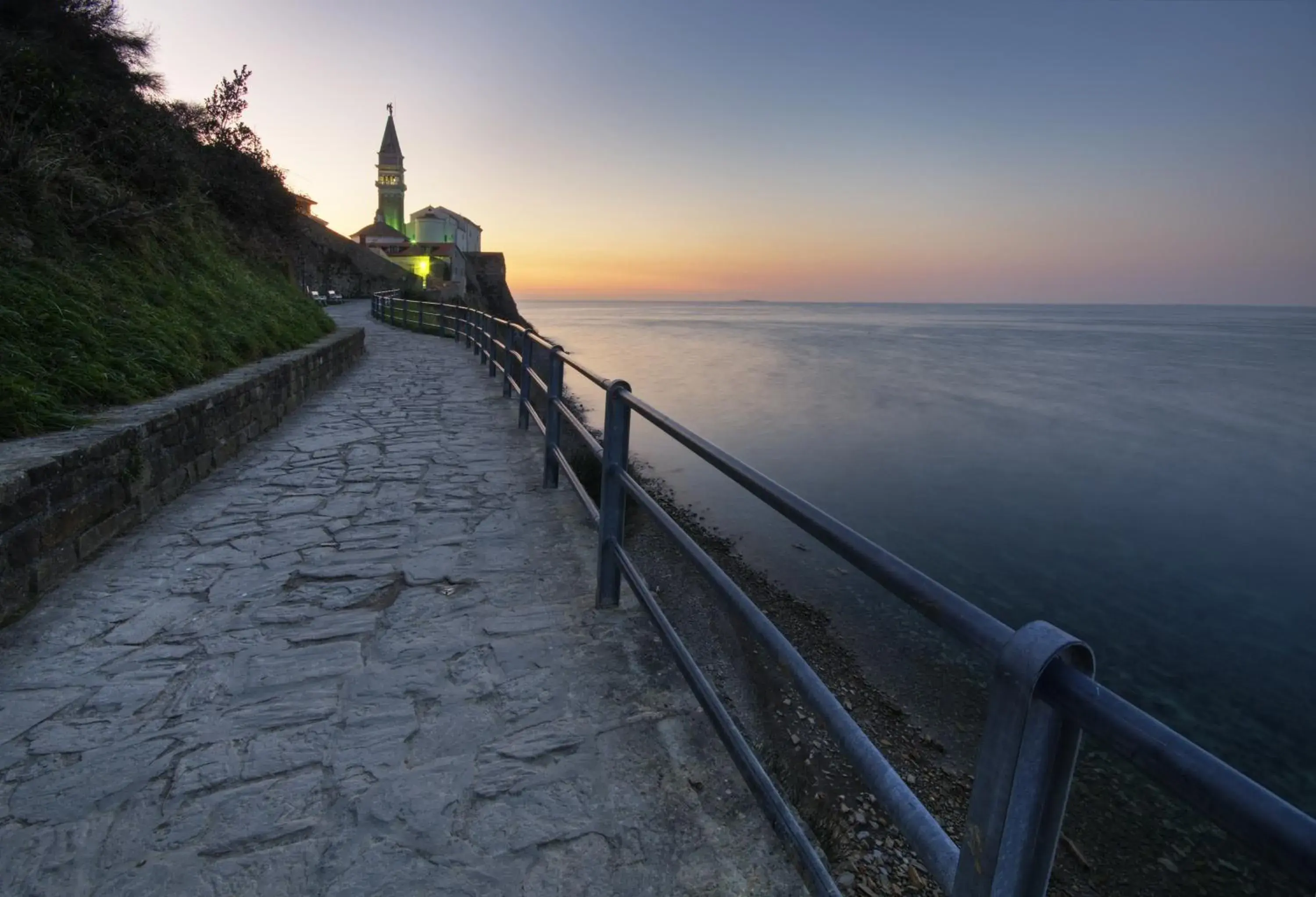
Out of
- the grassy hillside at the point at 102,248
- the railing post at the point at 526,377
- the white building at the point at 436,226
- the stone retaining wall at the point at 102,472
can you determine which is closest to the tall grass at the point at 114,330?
the grassy hillside at the point at 102,248

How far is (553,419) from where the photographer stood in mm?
5059

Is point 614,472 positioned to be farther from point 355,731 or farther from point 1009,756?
point 1009,756

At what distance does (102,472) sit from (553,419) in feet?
8.51

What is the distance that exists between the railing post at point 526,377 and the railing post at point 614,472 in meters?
3.72

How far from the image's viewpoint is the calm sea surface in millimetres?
6918

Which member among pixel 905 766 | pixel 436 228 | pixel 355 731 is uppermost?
pixel 436 228

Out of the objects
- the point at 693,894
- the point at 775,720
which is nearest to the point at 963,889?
the point at 693,894

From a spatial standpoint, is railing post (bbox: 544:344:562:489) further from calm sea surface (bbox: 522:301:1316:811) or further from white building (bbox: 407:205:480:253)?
white building (bbox: 407:205:480:253)

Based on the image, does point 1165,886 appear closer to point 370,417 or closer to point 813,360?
point 370,417

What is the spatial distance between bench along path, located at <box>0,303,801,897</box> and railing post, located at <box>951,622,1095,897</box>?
1.01 metres

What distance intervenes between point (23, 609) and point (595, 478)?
5795 millimetres

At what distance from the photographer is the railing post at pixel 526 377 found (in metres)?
6.75

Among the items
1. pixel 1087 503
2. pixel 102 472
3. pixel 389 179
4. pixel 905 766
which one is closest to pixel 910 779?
pixel 905 766

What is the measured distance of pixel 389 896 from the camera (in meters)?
1.75
